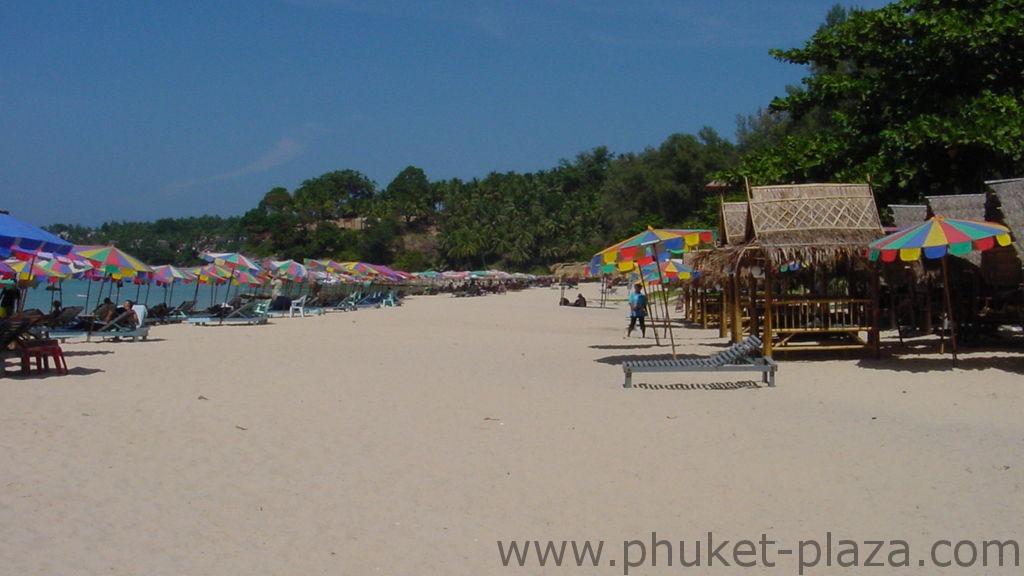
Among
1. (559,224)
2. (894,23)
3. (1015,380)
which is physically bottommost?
(1015,380)

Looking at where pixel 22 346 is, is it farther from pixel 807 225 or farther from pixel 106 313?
pixel 807 225

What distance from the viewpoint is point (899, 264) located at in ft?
50.2

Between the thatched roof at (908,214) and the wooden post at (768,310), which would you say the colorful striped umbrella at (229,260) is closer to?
the wooden post at (768,310)

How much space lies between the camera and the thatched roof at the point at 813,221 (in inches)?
522

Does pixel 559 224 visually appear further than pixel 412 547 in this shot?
Yes

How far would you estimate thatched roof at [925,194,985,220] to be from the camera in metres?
14.1

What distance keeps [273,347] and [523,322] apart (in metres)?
12.0

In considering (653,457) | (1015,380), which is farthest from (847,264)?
(653,457)

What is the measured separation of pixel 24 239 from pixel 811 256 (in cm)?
1084

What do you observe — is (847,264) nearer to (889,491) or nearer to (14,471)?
(889,491)

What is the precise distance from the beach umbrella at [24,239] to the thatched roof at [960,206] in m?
13.2

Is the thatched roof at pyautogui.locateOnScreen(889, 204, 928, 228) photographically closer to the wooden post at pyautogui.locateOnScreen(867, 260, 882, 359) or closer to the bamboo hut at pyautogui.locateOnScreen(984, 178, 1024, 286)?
the wooden post at pyautogui.locateOnScreen(867, 260, 882, 359)

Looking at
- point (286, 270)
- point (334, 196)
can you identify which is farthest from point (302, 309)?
point (334, 196)

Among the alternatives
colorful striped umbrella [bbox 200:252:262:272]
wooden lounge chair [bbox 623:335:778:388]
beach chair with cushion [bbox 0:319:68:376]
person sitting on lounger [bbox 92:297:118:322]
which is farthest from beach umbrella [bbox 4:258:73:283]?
wooden lounge chair [bbox 623:335:778:388]
